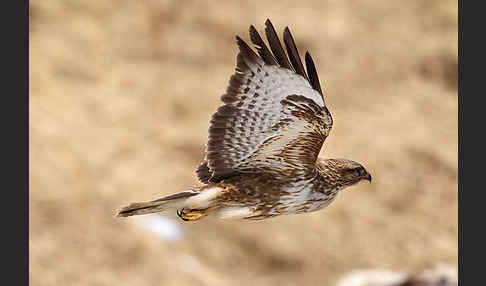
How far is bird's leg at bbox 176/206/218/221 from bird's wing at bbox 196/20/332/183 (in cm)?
23

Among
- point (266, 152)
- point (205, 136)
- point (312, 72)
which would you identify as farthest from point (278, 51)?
point (205, 136)

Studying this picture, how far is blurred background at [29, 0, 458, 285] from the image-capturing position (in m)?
11.2

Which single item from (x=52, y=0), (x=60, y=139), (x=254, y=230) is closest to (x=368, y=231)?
(x=254, y=230)

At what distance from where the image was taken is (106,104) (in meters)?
13.0

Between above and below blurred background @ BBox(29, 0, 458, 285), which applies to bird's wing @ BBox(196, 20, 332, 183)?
below

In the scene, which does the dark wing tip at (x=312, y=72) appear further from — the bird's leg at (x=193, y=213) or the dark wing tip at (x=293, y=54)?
the bird's leg at (x=193, y=213)

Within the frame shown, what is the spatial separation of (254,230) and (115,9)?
5.18m

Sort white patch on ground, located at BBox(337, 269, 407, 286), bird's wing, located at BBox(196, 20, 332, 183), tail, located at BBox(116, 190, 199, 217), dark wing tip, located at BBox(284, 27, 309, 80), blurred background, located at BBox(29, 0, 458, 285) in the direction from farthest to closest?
blurred background, located at BBox(29, 0, 458, 285) → white patch on ground, located at BBox(337, 269, 407, 286) → tail, located at BBox(116, 190, 199, 217) → bird's wing, located at BBox(196, 20, 332, 183) → dark wing tip, located at BBox(284, 27, 309, 80)

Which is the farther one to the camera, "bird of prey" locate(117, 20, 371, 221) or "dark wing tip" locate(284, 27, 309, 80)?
"bird of prey" locate(117, 20, 371, 221)

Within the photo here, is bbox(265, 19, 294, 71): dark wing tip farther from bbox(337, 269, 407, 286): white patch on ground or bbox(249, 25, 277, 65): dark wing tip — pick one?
A: bbox(337, 269, 407, 286): white patch on ground

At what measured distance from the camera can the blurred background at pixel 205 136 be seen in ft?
36.9

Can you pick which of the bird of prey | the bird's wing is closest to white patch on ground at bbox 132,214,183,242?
the bird of prey

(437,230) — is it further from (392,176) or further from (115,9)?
(115,9)

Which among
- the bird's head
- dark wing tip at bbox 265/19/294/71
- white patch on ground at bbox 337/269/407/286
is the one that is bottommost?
the bird's head
